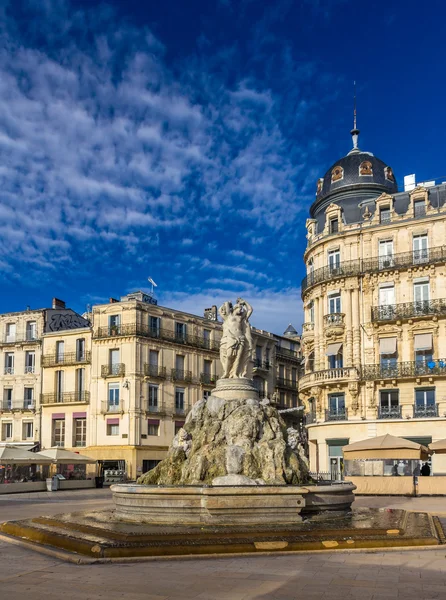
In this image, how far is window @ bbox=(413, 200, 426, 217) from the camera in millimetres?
41969

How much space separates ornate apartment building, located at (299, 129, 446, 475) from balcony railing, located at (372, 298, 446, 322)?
58mm

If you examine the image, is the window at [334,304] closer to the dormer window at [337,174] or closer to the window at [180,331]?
the dormer window at [337,174]

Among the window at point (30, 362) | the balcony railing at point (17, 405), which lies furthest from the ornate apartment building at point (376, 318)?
the window at point (30, 362)

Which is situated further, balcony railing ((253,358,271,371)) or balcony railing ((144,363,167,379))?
balcony railing ((253,358,271,371))

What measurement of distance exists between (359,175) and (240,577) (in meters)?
39.1

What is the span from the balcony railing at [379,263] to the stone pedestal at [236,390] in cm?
2407

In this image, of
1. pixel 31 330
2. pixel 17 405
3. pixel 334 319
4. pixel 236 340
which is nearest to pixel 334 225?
pixel 334 319

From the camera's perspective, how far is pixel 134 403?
155 feet

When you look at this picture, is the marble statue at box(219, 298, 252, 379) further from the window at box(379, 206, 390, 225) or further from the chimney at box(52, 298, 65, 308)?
the chimney at box(52, 298, 65, 308)

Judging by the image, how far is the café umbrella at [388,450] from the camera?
98.2ft

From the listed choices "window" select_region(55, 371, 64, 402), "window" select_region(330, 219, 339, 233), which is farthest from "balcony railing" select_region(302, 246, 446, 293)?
"window" select_region(55, 371, 64, 402)

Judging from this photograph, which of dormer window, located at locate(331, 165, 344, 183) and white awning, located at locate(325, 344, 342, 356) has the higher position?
dormer window, located at locate(331, 165, 344, 183)

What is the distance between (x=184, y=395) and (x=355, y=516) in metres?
36.3

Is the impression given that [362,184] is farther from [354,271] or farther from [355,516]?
[355,516]
